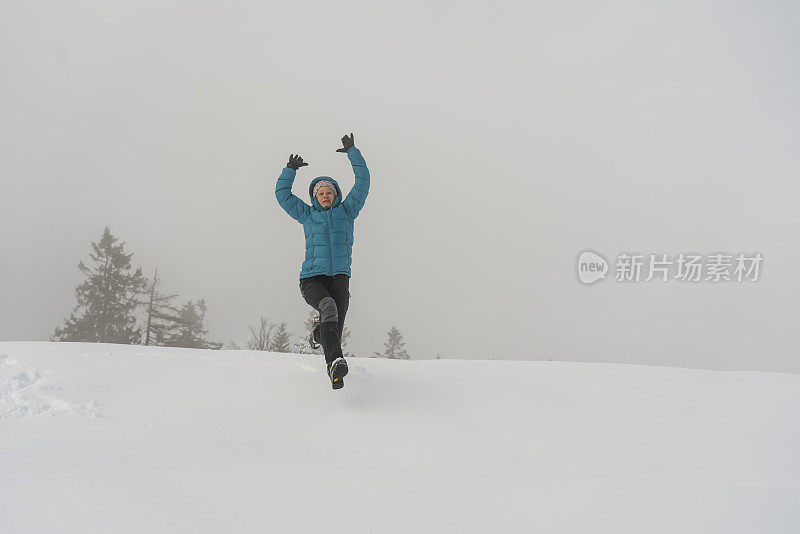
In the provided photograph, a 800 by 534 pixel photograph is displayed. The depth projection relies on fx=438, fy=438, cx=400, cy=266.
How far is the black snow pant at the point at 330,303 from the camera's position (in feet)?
14.4

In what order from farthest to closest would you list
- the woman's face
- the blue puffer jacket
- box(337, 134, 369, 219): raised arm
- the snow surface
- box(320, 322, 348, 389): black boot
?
box(337, 134, 369, 219): raised arm → the woman's face → the blue puffer jacket → box(320, 322, 348, 389): black boot → the snow surface

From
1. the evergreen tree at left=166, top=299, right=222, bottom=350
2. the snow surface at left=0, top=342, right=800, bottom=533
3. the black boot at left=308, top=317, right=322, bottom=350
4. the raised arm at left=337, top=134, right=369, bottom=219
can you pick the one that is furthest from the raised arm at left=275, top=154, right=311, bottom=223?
the evergreen tree at left=166, top=299, right=222, bottom=350

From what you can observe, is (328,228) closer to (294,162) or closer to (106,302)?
(294,162)

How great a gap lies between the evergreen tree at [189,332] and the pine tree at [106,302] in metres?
1.99

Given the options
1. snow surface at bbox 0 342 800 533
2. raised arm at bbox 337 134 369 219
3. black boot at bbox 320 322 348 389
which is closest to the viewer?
snow surface at bbox 0 342 800 533

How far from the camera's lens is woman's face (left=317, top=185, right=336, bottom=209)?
17.0 feet

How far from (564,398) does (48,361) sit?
5545 mm

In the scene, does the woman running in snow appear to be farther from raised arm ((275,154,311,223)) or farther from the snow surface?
the snow surface

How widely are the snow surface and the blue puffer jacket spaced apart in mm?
1254

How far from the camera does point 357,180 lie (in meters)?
5.57

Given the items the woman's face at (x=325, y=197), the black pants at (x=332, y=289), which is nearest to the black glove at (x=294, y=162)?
the woman's face at (x=325, y=197)

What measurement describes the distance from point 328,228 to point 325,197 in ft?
1.26

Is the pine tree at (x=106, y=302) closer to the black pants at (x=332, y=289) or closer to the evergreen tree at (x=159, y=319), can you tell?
the evergreen tree at (x=159, y=319)

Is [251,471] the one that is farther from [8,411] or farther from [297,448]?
[8,411]
